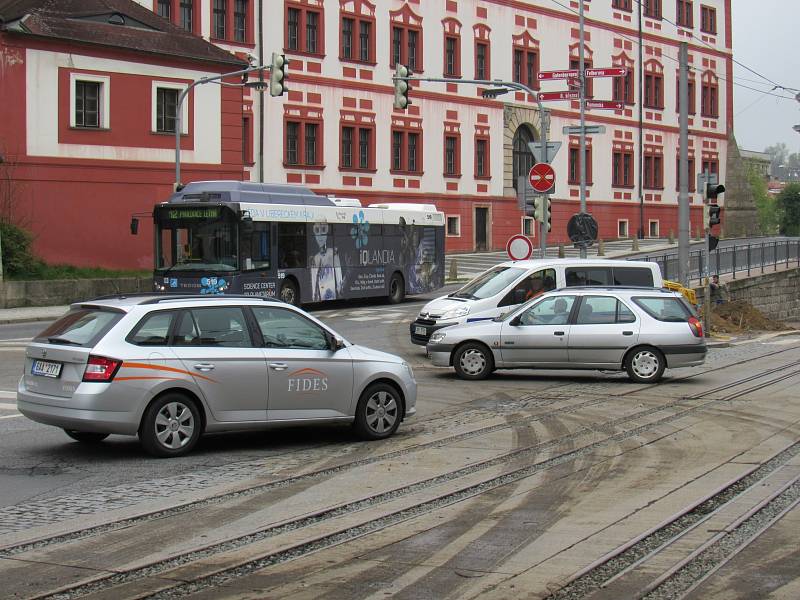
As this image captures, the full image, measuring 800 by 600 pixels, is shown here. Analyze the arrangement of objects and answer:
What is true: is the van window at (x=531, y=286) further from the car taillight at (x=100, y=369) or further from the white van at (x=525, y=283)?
the car taillight at (x=100, y=369)

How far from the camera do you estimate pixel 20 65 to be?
38.3 meters

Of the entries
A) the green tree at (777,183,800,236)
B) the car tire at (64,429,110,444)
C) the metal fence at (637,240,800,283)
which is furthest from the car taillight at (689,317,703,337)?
the green tree at (777,183,800,236)

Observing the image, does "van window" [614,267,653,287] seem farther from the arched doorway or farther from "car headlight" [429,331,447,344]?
the arched doorway

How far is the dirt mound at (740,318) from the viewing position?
3581 centimetres

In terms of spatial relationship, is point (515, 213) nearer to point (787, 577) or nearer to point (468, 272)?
point (468, 272)

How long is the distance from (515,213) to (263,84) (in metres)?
30.9

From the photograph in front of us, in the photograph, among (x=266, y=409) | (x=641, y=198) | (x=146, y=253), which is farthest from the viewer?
(x=641, y=198)

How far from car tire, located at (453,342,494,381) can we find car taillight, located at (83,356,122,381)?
8.81 m

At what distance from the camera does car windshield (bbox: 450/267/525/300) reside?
22.8 metres

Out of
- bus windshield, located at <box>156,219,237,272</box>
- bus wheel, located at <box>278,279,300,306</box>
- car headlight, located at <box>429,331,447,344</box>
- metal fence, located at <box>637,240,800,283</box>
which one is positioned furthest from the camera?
metal fence, located at <box>637,240,800,283</box>

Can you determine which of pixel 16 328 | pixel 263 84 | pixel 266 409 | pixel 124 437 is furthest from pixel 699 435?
pixel 263 84

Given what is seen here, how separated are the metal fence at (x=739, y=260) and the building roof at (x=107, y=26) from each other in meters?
16.8

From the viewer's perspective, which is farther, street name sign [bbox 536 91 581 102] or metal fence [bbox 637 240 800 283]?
metal fence [bbox 637 240 800 283]

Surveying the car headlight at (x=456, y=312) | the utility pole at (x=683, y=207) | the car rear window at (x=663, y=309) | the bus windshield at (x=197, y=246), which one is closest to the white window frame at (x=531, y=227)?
the utility pole at (x=683, y=207)
